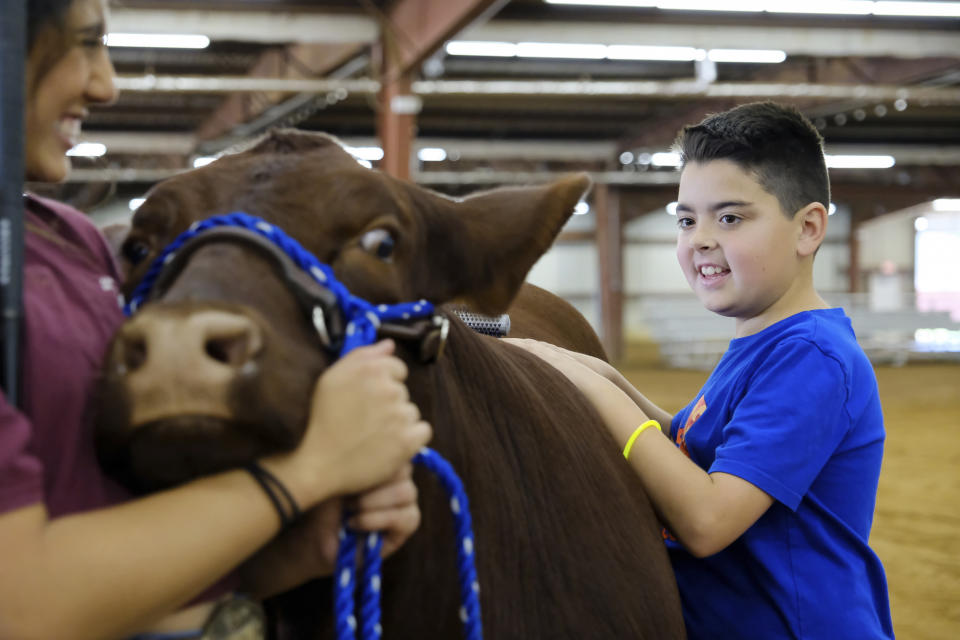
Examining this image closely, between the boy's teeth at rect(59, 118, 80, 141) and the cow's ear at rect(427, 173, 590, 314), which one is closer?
the boy's teeth at rect(59, 118, 80, 141)

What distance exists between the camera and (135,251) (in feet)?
4.05

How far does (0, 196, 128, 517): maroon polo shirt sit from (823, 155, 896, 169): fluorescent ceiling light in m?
19.6

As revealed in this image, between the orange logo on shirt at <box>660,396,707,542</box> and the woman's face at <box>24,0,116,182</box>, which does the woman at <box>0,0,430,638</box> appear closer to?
the woman's face at <box>24,0,116,182</box>

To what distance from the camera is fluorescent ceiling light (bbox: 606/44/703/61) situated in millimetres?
10742

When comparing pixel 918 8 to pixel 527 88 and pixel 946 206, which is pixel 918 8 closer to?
pixel 527 88

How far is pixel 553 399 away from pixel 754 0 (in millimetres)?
8603

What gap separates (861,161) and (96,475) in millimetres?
20940

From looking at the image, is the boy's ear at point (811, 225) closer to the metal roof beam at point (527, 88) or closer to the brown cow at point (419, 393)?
the brown cow at point (419, 393)

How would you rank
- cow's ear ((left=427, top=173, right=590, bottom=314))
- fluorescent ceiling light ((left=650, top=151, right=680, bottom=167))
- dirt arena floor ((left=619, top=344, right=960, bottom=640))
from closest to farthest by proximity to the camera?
cow's ear ((left=427, top=173, right=590, bottom=314))
dirt arena floor ((left=619, top=344, right=960, bottom=640))
fluorescent ceiling light ((left=650, top=151, right=680, bottom=167))

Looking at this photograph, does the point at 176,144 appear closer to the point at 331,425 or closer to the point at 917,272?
the point at 331,425

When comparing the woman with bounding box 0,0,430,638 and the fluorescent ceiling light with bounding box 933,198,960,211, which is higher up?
the fluorescent ceiling light with bounding box 933,198,960,211

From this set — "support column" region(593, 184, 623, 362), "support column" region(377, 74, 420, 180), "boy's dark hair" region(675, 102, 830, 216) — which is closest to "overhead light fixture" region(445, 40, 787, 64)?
"support column" region(377, 74, 420, 180)

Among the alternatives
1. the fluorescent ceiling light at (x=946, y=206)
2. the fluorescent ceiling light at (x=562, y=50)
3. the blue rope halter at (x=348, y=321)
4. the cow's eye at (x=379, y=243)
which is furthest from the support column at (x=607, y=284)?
the blue rope halter at (x=348, y=321)

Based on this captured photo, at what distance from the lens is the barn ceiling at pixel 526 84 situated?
1034cm
